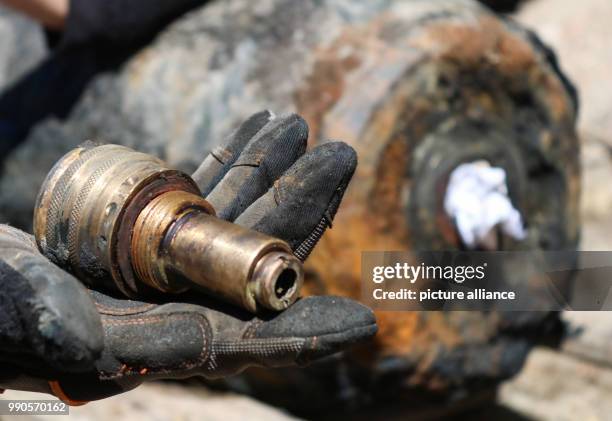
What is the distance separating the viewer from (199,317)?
1.27m

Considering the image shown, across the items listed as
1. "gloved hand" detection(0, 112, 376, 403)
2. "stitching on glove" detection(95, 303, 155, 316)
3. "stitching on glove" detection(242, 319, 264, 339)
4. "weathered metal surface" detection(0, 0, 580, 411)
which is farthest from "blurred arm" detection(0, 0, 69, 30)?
"stitching on glove" detection(242, 319, 264, 339)

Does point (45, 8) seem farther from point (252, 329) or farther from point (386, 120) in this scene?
point (252, 329)

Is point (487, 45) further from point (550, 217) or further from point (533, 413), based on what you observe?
point (533, 413)

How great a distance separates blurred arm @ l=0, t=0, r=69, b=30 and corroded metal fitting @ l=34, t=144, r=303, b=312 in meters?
1.63

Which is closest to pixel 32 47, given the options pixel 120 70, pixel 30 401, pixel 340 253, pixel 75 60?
pixel 75 60

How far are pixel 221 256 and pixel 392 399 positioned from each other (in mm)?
1361

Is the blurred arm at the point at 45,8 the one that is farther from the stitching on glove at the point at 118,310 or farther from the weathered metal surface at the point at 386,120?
the stitching on glove at the point at 118,310

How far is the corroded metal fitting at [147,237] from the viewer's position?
118 centimetres

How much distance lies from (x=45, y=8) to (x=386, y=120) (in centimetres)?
128

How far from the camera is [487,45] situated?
92.6 inches

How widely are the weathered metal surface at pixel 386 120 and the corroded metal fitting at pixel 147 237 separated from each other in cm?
92

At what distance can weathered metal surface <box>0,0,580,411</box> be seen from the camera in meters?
2.19

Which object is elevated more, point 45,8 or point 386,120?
point 45,8

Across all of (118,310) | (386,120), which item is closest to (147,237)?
(118,310)
